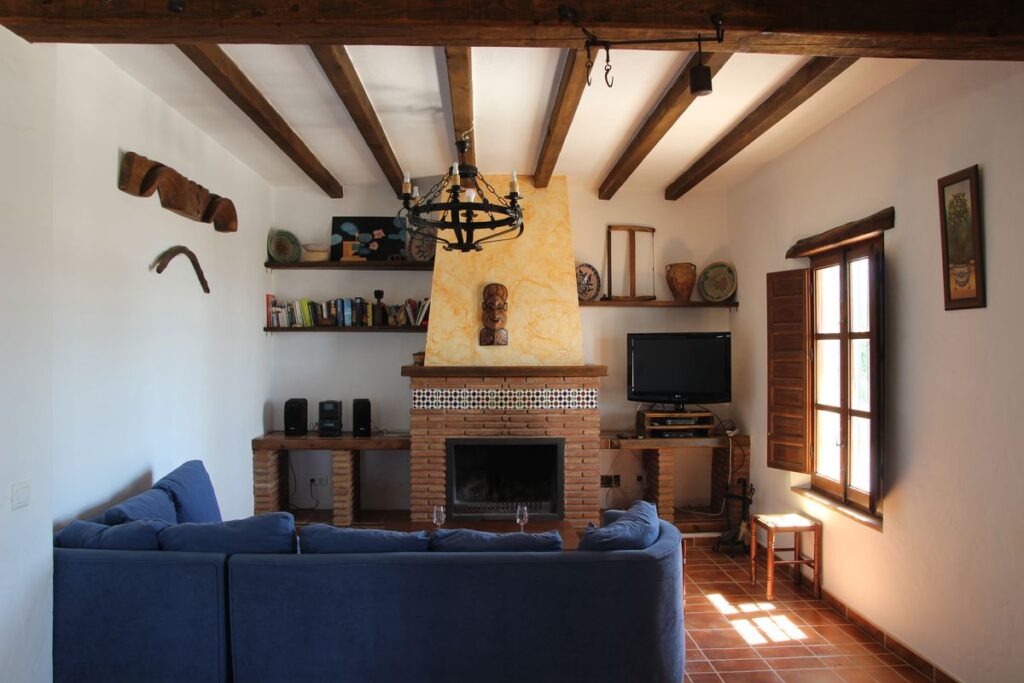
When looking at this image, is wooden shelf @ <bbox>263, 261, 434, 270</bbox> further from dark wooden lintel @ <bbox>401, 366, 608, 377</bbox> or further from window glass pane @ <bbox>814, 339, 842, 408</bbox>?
window glass pane @ <bbox>814, 339, 842, 408</bbox>

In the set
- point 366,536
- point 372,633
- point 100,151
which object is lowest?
point 372,633

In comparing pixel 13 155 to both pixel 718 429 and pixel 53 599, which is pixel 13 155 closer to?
pixel 53 599

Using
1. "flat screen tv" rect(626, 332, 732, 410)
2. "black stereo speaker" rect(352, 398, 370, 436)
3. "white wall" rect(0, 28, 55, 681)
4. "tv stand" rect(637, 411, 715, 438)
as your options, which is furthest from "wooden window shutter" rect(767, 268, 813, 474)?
"white wall" rect(0, 28, 55, 681)

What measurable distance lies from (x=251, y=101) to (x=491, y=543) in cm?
252

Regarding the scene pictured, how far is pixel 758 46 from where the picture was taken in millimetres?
2146

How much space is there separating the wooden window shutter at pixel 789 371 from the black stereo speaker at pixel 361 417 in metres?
3.01

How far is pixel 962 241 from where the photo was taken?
2.62 metres

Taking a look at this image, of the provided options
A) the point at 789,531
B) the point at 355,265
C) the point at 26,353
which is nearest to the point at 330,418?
the point at 355,265

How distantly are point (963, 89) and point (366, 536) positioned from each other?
313 cm

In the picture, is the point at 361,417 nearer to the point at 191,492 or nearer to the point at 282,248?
the point at 282,248

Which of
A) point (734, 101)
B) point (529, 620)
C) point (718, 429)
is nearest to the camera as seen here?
point (529, 620)

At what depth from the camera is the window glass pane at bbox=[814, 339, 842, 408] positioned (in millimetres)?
3693

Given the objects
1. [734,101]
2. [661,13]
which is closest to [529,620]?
[661,13]

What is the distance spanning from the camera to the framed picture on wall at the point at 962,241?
8.34ft
